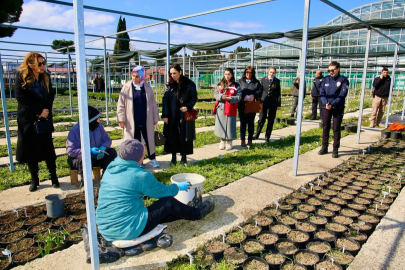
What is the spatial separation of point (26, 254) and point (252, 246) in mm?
1912

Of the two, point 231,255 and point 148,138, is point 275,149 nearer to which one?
point 148,138

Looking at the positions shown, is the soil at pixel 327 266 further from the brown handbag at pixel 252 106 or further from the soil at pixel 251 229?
the brown handbag at pixel 252 106

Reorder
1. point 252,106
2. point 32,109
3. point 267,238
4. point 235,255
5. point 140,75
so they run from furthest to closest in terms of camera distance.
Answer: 1. point 252,106
2. point 140,75
3. point 32,109
4. point 267,238
5. point 235,255

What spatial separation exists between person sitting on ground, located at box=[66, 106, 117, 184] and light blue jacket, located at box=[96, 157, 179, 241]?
1.40m

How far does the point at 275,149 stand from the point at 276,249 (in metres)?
3.52

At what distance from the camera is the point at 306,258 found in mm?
2393

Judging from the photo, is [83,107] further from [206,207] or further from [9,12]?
[9,12]

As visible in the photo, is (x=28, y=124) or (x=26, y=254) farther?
(x=28, y=124)

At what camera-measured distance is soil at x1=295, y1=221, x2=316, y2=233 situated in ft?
9.17

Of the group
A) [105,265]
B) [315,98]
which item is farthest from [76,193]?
[315,98]

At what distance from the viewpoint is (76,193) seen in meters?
3.59

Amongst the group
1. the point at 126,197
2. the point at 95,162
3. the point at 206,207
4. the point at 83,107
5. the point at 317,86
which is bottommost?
the point at 206,207

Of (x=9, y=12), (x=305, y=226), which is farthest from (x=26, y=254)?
(x=9, y=12)

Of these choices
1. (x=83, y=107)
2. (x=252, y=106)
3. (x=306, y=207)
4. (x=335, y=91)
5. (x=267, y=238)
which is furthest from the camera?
(x=252, y=106)
